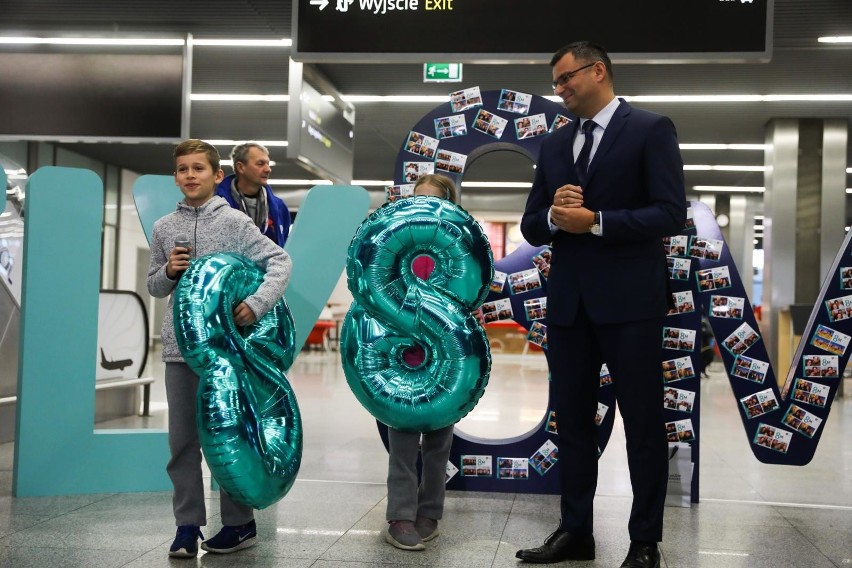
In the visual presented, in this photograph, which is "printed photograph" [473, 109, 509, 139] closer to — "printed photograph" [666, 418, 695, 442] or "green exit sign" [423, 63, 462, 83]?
"printed photograph" [666, 418, 695, 442]

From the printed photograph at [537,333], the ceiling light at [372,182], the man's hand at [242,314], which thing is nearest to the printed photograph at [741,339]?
the printed photograph at [537,333]

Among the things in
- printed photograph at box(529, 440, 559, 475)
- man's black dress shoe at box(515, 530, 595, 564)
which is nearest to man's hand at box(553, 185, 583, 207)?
man's black dress shoe at box(515, 530, 595, 564)

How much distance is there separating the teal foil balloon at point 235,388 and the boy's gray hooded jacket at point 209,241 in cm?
13

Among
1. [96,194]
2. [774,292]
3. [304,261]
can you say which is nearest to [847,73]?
[774,292]

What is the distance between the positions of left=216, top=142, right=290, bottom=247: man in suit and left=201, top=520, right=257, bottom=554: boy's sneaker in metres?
1.22

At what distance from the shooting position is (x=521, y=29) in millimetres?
4207

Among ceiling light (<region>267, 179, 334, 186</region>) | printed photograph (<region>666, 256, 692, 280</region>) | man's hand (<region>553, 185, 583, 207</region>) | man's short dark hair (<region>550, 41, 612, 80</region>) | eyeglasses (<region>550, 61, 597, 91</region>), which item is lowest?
printed photograph (<region>666, 256, 692, 280</region>)

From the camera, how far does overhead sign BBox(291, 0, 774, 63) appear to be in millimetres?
4051

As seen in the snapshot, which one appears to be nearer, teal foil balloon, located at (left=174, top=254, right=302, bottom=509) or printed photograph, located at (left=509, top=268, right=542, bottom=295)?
teal foil balloon, located at (left=174, top=254, right=302, bottom=509)

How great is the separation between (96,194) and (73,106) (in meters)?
3.20

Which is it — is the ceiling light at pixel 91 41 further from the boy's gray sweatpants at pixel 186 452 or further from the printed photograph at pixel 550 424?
the boy's gray sweatpants at pixel 186 452

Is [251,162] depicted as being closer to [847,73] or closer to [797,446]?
[797,446]

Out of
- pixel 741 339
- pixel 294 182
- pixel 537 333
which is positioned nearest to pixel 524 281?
pixel 537 333

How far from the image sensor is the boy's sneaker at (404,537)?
2918mm
